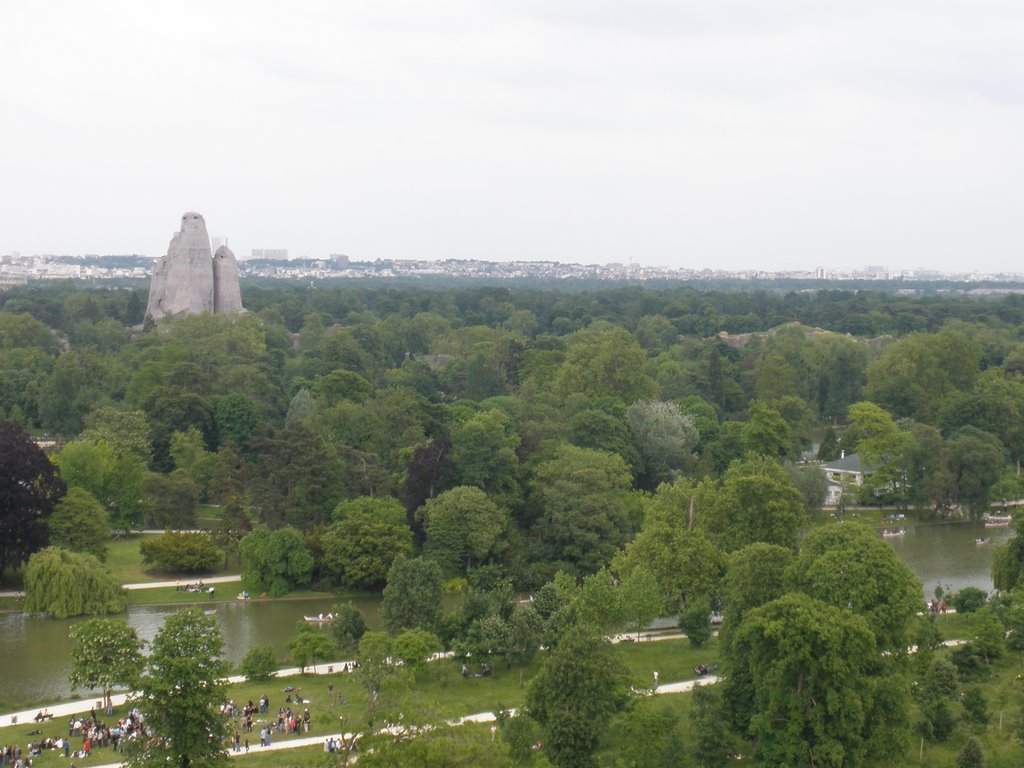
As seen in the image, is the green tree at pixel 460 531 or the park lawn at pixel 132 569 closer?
the green tree at pixel 460 531

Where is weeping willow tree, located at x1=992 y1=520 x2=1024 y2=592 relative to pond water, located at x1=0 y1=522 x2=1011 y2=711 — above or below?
above

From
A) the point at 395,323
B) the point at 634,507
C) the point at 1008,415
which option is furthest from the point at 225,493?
the point at 395,323

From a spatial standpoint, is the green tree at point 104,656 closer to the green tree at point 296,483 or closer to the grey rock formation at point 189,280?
the green tree at point 296,483

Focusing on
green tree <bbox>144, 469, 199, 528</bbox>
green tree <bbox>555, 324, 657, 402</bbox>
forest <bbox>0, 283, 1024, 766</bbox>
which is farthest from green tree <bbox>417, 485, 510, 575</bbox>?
green tree <bbox>555, 324, 657, 402</bbox>

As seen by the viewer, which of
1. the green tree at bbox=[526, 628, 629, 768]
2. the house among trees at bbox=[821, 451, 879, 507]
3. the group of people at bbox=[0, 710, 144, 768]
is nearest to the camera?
the green tree at bbox=[526, 628, 629, 768]

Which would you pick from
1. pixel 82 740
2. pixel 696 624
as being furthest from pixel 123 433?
pixel 696 624

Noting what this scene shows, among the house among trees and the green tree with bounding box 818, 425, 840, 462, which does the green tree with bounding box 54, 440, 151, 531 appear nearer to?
the house among trees

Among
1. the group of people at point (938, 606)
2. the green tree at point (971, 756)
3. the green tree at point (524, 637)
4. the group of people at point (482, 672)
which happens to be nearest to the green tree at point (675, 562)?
the green tree at point (524, 637)
